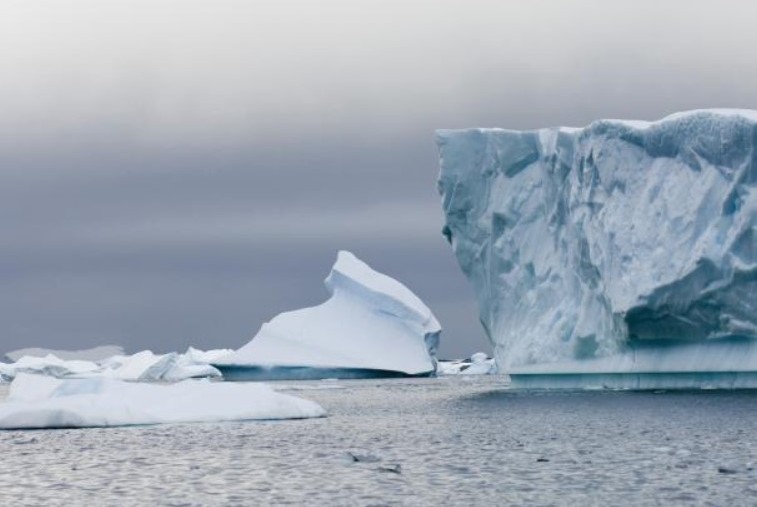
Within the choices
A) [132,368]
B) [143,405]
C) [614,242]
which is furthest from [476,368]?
[143,405]

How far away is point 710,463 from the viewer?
596 inches

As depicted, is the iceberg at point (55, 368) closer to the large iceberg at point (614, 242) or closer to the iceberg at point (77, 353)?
the iceberg at point (77, 353)

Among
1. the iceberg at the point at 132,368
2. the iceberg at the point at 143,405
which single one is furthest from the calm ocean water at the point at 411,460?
the iceberg at the point at 132,368

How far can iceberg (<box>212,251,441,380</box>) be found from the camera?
49812 mm

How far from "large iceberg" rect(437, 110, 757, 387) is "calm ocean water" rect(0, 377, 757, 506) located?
3.30 m

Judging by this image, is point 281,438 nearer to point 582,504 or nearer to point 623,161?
point 582,504

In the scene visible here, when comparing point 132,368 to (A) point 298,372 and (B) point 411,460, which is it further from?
(B) point 411,460

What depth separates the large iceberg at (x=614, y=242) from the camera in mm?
28344

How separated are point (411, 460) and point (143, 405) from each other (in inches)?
311

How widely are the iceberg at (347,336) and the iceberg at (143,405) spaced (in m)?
24.7

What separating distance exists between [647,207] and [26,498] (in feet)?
65.8

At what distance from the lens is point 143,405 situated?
22625 mm

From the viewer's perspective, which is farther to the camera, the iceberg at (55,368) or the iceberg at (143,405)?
the iceberg at (55,368)

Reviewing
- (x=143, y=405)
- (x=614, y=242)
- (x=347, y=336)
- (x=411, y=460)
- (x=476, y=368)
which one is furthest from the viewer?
(x=476, y=368)
